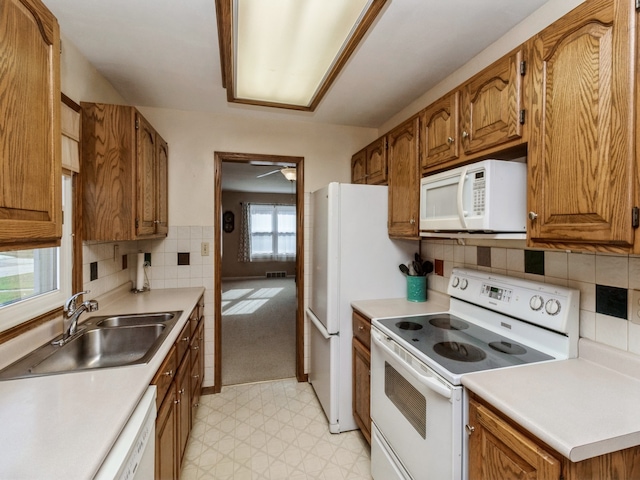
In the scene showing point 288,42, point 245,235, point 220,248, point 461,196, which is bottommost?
point 220,248

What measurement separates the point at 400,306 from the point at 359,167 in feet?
4.25

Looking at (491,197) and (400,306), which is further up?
(491,197)

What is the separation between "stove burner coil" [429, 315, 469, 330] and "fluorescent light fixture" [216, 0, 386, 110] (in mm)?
1570

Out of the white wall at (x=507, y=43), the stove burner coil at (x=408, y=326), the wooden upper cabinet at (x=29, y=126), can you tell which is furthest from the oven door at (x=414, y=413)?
the white wall at (x=507, y=43)

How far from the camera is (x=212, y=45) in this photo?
1686 millimetres

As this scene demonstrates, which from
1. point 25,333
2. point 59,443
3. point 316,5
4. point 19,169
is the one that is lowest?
point 59,443

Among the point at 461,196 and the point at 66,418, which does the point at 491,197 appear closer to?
the point at 461,196

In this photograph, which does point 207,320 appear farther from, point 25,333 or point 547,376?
point 547,376

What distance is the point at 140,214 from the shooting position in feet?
6.02

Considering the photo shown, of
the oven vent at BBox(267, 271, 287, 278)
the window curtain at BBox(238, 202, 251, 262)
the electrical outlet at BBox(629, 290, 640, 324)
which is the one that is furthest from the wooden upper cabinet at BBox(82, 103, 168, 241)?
the oven vent at BBox(267, 271, 287, 278)

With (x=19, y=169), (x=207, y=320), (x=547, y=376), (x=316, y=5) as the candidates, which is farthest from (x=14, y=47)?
(x=207, y=320)

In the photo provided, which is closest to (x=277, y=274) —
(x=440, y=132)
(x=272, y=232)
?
(x=272, y=232)

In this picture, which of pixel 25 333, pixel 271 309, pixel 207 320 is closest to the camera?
pixel 25 333

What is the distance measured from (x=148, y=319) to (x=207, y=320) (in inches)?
35.1
